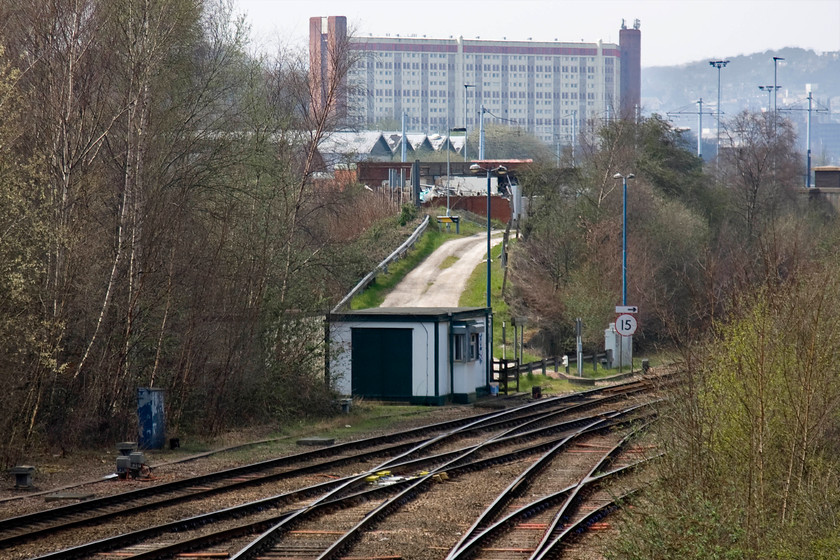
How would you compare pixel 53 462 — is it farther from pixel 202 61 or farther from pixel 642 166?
pixel 642 166

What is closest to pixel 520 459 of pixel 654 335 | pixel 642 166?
pixel 654 335

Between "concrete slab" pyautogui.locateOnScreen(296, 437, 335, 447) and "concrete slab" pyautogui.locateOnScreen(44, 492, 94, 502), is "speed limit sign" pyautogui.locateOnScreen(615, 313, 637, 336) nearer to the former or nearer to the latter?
"concrete slab" pyautogui.locateOnScreen(296, 437, 335, 447)

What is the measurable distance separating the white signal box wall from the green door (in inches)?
500

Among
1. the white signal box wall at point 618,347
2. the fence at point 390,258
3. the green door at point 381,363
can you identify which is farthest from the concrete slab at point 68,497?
the fence at point 390,258

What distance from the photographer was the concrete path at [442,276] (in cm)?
5100

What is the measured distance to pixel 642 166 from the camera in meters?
59.2

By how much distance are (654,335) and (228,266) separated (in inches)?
1154

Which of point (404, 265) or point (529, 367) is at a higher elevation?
point (404, 265)

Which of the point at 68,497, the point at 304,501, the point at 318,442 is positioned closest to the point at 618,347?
the point at 318,442

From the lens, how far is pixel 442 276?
56594 mm

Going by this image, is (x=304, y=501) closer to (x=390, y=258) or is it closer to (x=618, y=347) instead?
(x=618, y=347)

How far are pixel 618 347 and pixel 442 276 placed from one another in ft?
50.1

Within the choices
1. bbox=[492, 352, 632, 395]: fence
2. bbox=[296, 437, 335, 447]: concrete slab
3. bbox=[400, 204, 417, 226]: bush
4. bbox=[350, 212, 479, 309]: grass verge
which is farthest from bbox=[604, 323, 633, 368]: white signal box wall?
bbox=[400, 204, 417, 226]: bush

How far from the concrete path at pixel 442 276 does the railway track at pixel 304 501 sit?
25.5 metres
